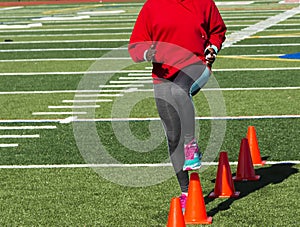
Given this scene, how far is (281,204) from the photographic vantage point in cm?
683

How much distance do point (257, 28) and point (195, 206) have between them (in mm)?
19638

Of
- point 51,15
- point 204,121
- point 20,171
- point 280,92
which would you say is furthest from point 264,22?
point 20,171

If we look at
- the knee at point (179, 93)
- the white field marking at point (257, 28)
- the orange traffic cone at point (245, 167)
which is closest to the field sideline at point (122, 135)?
the orange traffic cone at point (245, 167)

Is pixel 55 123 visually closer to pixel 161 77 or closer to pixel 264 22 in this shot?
pixel 161 77

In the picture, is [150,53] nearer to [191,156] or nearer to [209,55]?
[209,55]

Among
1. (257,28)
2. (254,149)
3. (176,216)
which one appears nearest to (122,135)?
(254,149)

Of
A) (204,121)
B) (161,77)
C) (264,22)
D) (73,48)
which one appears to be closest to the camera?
(161,77)

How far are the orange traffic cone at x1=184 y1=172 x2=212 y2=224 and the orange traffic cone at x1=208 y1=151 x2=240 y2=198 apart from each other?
714 millimetres

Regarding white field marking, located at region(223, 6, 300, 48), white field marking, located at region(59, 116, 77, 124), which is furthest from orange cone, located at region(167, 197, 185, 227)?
white field marking, located at region(223, 6, 300, 48)

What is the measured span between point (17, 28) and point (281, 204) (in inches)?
905

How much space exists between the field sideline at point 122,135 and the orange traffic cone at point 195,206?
0.43 ft

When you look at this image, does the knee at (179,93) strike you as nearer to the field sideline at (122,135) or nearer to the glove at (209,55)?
the glove at (209,55)

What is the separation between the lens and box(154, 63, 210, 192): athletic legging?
21.7 ft

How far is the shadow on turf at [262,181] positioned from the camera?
22.6 ft
